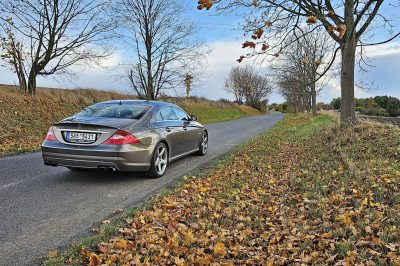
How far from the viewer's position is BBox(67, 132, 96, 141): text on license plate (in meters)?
6.14

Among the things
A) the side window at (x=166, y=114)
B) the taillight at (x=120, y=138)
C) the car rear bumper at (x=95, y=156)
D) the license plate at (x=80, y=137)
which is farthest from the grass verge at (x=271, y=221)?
the license plate at (x=80, y=137)

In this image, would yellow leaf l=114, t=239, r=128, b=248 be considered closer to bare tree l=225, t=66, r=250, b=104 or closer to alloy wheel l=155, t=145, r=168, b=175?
alloy wheel l=155, t=145, r=168, b=175

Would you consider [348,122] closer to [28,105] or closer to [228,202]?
[228,202]

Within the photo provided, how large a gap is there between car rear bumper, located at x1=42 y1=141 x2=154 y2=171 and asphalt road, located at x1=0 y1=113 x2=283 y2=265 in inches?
14.5

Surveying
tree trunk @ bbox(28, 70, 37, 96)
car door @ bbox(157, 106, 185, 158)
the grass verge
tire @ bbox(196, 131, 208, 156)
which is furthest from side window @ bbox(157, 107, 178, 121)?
tree trunk @ bbox(28, 70, 37, 96)

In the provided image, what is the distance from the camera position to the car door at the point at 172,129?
743 cm

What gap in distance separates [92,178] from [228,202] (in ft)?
9.36

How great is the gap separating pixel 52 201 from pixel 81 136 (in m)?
1.33

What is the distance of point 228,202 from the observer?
529 centimetres

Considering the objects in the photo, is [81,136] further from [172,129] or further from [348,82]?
[348,82]

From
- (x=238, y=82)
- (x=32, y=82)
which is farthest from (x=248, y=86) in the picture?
(x=32, y=82)

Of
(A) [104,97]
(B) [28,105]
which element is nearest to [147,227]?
(B) [28,105]

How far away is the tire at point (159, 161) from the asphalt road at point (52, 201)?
0.47ft

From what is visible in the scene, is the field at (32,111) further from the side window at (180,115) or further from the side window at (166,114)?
the side window at (166,114)
